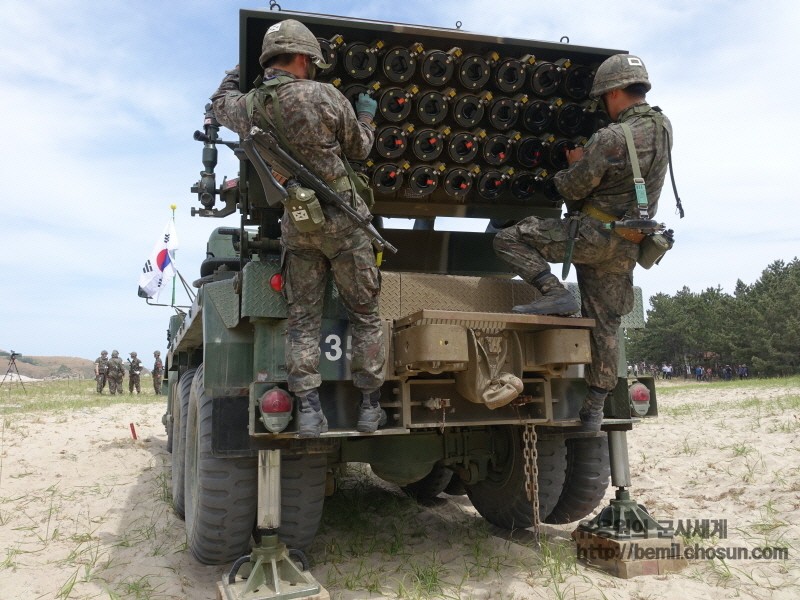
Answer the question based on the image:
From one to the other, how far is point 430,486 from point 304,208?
3380 millimetres

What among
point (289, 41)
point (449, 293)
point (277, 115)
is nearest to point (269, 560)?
point (449, 293)

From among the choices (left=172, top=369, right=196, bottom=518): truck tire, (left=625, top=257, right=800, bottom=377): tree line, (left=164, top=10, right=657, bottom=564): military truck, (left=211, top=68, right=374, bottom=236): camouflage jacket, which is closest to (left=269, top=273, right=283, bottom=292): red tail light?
(left=164, top=10, right=657, bottom=564): military truck

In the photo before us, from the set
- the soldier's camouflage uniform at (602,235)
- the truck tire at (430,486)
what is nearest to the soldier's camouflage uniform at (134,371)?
the truck tire at (430,486)

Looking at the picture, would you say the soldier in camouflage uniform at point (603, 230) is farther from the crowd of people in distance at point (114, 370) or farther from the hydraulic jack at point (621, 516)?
the crowd of people in distance at point (114, 370)

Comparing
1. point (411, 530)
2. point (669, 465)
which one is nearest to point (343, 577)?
point (411, 530)

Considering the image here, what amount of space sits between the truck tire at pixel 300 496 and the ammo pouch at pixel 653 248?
6.63 ft

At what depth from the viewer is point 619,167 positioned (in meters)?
3.61

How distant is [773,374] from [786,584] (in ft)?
159

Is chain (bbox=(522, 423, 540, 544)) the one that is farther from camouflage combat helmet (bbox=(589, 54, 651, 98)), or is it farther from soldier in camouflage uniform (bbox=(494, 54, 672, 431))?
camouflage combat helmet (bbox=(589, 54, 651, 98))

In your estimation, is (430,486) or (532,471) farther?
(430,486)

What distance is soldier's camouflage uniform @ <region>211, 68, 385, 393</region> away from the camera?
10.5 feet

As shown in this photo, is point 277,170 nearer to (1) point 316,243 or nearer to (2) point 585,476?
(1) point 316,243

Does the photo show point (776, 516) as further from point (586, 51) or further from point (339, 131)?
point (339, 131)

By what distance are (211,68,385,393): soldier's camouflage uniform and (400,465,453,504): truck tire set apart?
8.14ft
